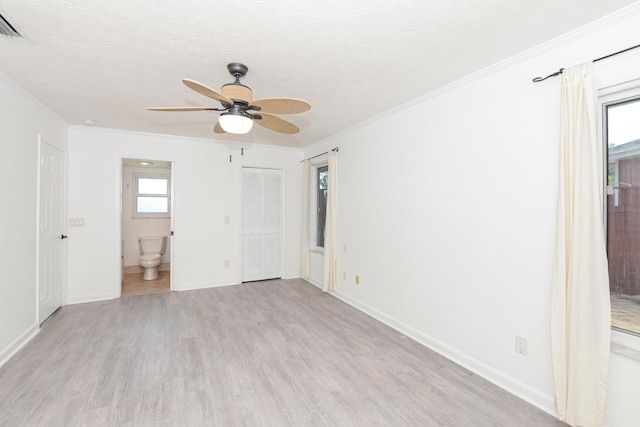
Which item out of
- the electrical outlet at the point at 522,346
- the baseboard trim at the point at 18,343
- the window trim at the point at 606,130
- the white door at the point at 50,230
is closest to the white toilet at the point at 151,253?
the white door at the point at 50,230

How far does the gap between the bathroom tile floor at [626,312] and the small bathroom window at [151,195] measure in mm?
6826

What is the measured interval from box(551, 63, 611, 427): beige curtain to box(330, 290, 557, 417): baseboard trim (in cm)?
17

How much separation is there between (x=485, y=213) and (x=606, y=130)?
2.95ft

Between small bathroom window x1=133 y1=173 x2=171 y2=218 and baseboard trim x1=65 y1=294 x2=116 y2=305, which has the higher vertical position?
small bathroom window x1=133 y1=173 x2=171 y2=218

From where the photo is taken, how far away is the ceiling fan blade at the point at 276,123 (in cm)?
253

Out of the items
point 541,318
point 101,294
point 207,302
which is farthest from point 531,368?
point 101,294

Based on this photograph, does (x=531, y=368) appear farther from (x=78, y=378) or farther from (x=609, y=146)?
Result: (x=78, y=378)

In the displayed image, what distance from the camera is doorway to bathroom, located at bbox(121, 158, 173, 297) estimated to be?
6.03 metres

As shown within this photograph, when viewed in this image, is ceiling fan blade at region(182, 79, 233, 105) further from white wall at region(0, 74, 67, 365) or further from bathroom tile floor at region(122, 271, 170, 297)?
bathroom tile floor at region(122, 271, 170, 297)

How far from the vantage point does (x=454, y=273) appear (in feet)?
8.99

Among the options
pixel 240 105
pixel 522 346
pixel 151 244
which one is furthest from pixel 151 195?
pixel 522 346

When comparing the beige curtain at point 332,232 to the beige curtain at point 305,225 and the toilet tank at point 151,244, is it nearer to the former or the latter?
the beige curtain at point 305,225

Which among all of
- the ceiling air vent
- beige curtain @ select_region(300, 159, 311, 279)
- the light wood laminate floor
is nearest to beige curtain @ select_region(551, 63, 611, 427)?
the light wood laminate floor

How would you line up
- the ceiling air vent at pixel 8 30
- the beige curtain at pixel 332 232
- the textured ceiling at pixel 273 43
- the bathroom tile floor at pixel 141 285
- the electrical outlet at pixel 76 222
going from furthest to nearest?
1. the bathroom tile floor at pixel 141 285
2. the beige curtain at pixel 332 232
3. the electrical outlet at pixel 76 222
4. the ceiling air vent at pixel 8 30
5. the textured ceiling at pixel 273 43
